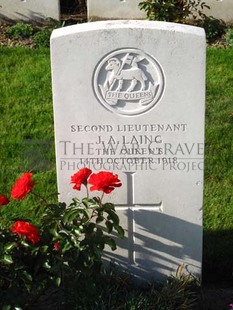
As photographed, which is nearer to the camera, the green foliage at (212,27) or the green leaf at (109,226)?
the green leaf at (109,226)

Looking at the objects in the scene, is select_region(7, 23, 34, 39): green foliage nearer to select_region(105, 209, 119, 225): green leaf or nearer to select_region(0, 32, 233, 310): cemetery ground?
select_region(0, 32, 233, 310): cemetery ground

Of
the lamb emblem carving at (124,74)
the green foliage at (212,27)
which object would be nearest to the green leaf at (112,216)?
the lamb emblem carving at (124,74)

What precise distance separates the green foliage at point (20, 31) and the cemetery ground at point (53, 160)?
459mm

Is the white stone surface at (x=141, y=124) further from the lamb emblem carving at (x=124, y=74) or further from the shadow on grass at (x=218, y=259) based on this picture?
the shadow on grass at (x=218, y=259)

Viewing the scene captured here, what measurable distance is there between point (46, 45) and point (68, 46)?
4032 mm

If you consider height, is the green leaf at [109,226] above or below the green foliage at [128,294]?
above

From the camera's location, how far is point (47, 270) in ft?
12.0

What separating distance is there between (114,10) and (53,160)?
316 centimetres

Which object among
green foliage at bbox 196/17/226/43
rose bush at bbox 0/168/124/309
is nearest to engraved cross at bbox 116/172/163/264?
rose bush at bbox 0/168/124/309

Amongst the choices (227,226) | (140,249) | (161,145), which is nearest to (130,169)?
(161,145)

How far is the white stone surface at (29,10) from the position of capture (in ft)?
26.9

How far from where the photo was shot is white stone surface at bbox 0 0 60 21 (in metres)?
8.20

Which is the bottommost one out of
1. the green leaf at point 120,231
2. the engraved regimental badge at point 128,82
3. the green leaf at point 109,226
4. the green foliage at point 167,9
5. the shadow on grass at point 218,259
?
the shadow on grass at point 218,259

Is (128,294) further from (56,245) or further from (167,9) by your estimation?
(167,9)
